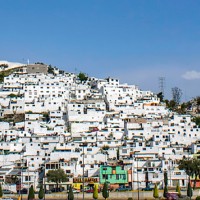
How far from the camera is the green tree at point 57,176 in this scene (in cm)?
4550

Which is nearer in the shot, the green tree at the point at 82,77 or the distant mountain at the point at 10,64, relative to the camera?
the green tree at the point at 82,77

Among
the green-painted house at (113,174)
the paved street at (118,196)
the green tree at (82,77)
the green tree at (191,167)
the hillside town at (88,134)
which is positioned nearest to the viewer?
the paved street at (118,196)

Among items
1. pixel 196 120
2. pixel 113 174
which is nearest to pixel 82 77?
pixel 196 120

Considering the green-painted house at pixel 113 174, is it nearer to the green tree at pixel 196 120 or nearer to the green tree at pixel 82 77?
the green tree at pixel 196 120

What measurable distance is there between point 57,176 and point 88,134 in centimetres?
1497

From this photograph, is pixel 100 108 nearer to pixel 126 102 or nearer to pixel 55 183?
pixel 126 102

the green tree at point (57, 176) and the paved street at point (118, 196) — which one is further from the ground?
the green tree at point (57, 176)

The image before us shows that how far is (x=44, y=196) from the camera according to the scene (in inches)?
1564

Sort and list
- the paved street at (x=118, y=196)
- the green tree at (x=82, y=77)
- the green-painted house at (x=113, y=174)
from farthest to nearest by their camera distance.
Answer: the green tree at (x=82, y=77), the green-painted house at (x=113, y=174), the paved street at (x=118, y=196)

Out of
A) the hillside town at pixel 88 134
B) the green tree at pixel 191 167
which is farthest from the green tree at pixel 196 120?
the green tree at pixel 191 167

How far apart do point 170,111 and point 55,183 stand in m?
30.4

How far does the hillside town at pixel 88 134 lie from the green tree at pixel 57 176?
1.20 meters

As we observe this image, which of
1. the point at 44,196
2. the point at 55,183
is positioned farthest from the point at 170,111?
the point at 44,196

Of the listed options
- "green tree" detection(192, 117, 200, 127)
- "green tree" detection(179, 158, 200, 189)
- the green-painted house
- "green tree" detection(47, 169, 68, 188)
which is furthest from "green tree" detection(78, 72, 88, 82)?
"green tree" detection(179, 158, 200, 189)
